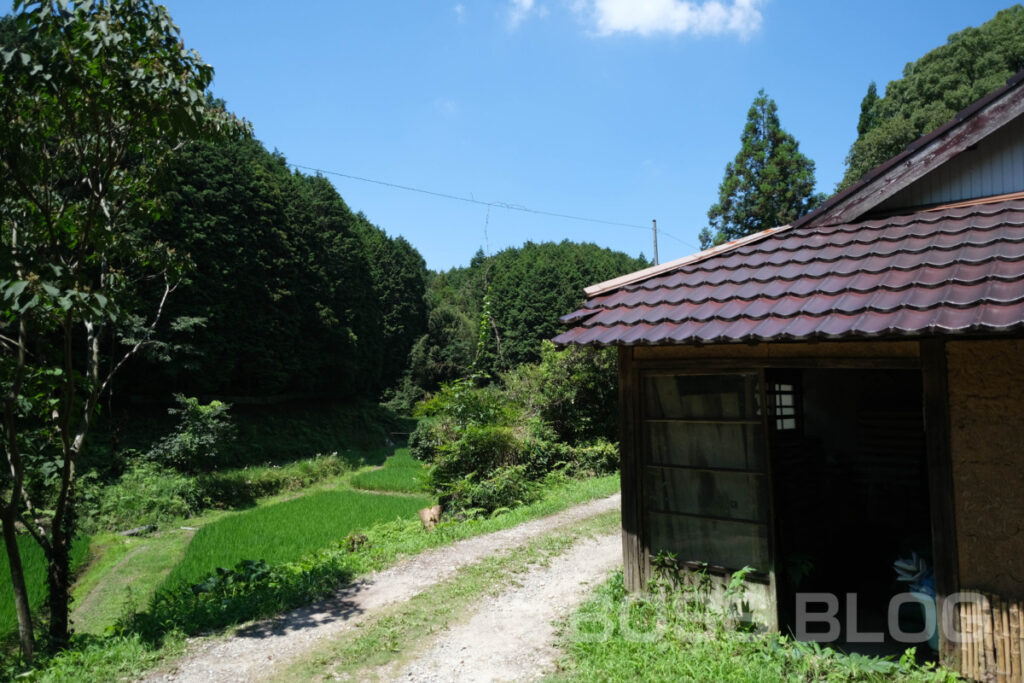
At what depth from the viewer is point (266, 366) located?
24766mm

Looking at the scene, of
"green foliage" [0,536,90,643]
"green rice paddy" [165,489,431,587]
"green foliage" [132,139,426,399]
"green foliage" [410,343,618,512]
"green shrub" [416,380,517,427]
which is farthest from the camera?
"green foliage" [132,139,426,399]

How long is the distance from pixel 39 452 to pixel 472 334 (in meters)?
31.4

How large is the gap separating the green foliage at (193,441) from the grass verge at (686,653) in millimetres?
15869

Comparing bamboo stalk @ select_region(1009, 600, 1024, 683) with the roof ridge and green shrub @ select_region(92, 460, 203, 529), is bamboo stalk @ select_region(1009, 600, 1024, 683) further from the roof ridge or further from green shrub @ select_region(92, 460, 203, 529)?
green shrub @ select_region(92, 460, 203, 529)

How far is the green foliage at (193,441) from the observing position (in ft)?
57.6

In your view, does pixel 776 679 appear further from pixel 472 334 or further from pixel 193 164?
pixel 472 334

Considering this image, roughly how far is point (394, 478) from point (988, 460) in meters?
17.3

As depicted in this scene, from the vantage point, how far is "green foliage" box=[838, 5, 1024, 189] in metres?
22.1

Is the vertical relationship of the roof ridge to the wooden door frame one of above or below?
above

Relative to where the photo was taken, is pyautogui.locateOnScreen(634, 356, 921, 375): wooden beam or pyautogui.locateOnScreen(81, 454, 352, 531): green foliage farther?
pyautogui.locateOnScreen(81, 454, 352, 531): green foliage

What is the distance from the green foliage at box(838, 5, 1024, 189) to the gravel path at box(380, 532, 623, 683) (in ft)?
70.5

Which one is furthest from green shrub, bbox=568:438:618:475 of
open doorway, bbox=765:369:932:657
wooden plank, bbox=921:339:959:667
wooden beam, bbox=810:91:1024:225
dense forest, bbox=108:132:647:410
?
wooden plank, bbox=921:339:959:667

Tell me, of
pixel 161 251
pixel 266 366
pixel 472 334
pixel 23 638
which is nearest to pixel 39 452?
pixel 23 638

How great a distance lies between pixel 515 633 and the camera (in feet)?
16.7
